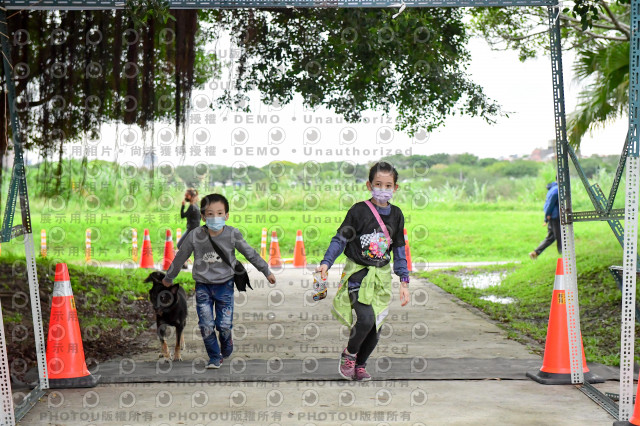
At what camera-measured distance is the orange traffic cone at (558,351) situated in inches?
255

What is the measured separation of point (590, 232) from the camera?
25234mm

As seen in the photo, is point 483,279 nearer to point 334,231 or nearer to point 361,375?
point 334,231

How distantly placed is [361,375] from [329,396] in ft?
1.96

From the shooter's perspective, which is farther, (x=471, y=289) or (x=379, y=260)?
(x=471, y=289)

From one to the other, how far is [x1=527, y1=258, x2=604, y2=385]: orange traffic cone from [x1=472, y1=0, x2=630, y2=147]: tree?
23.0 ft

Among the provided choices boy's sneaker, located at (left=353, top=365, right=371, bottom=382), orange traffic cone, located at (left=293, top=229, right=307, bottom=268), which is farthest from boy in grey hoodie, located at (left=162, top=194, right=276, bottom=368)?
orange traffic cone, located at (left=293, top=229, right=307, bottom=268)

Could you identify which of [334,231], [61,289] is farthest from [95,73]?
[334,231]

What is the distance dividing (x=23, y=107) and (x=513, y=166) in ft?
88.9

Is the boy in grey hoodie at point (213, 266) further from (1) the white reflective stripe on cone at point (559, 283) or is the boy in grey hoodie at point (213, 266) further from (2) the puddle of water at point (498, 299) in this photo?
(2) the puddle of water at point (498, 299)

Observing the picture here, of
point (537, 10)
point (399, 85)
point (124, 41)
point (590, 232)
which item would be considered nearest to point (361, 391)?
point (124, 41)

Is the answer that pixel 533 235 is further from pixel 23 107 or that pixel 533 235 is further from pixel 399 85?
pixel 23 107

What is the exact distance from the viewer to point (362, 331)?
639 cm

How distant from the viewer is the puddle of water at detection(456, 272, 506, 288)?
15891mm

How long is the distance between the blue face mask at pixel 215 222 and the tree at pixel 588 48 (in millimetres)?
8109
